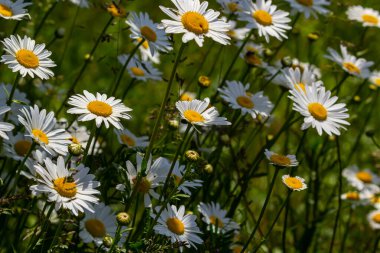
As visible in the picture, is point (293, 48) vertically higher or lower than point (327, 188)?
higher

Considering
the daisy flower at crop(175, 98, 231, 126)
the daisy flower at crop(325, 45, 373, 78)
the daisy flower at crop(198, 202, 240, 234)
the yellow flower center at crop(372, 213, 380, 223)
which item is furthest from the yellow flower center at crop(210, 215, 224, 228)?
the yellow flower center at crop(372, 213, 380, 223)

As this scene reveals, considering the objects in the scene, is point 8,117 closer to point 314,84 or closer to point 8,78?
point 314,84

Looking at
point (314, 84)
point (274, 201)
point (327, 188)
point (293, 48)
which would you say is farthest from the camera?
point (293, 48)

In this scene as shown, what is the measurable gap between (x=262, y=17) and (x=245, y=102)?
0.49 m

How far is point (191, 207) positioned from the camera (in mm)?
3002

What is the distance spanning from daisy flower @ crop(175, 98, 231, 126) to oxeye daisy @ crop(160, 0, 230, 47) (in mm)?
246

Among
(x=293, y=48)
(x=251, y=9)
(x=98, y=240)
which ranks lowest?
(x=98, y=240)

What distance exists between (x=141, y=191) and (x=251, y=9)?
1.19 metres

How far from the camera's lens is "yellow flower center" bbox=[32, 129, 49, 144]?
230cm

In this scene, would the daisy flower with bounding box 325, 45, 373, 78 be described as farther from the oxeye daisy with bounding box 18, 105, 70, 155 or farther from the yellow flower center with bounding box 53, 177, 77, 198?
the yellow flower center with bounding box 53, 177, 77, 198

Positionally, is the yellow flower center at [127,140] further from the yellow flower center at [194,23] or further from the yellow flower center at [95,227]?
the yellow flower center at [194,23]

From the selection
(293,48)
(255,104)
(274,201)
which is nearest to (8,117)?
(255,104)

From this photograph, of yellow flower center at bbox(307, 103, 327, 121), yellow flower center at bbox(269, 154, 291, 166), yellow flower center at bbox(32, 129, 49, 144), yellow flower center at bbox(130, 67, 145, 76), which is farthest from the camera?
yellow flower center at bbox(130, 67, 145, 76)

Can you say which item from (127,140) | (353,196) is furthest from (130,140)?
(353,196)
